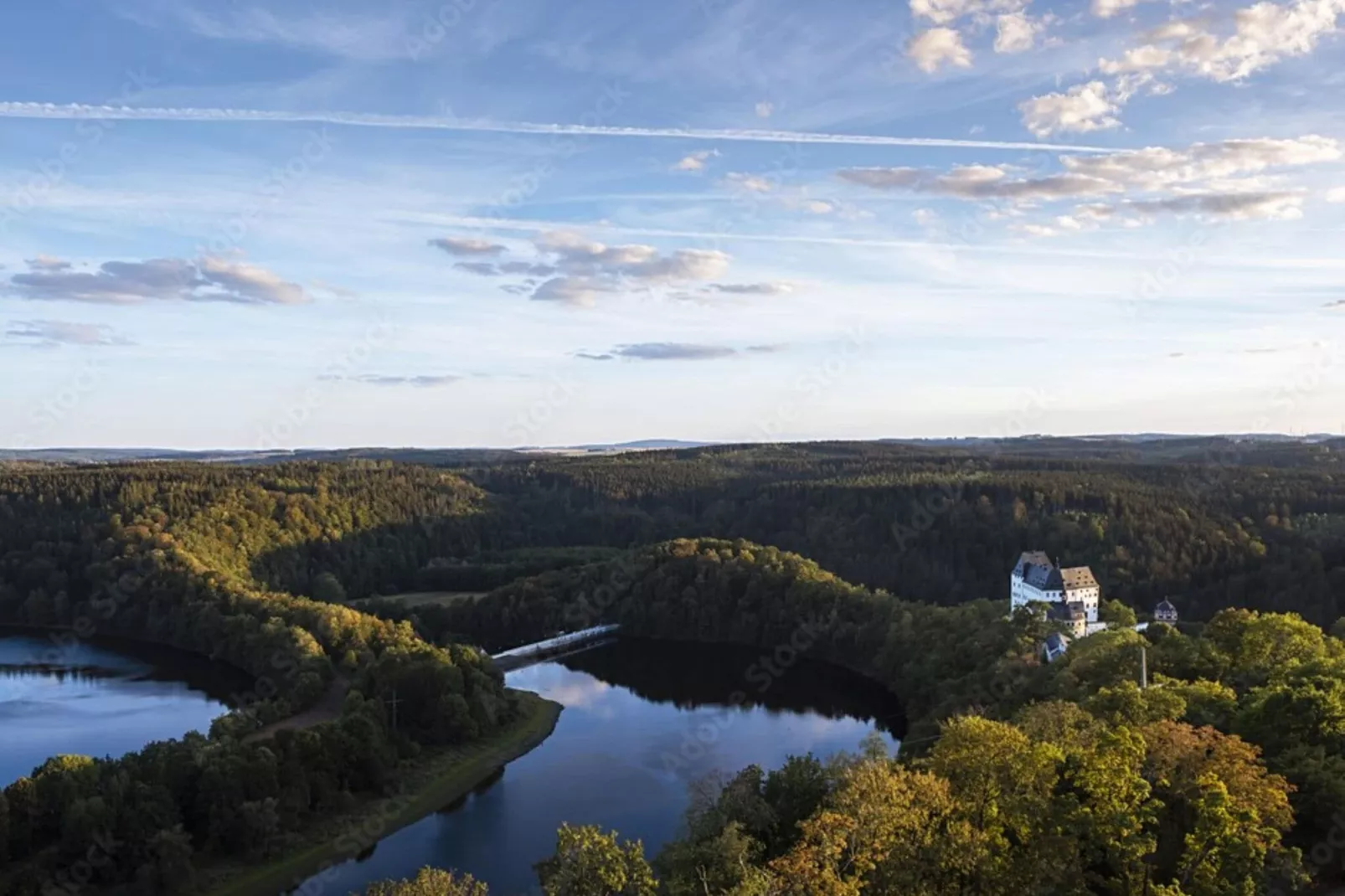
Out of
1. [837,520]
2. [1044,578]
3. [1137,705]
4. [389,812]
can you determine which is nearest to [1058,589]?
[1044,578]

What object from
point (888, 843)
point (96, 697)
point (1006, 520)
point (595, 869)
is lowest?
point (96, 697)

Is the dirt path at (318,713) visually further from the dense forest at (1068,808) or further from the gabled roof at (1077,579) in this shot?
the gabled roof at (1077,579)

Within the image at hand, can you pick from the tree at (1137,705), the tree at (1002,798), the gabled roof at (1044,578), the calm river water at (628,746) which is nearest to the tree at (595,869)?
the tree at (1002,798)

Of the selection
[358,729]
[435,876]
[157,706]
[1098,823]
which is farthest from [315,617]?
[1098,823]

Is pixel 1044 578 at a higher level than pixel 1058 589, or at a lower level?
higher

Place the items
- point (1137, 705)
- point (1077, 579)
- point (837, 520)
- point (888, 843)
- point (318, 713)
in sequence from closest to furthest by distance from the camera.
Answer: point (888, 843), point (1137, 705), point (318, 713), point (1077, 579), point (837, 520)

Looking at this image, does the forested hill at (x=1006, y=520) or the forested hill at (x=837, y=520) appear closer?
the forested hill at (x=1006, y=520)

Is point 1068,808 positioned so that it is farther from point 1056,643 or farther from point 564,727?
point 564,727
